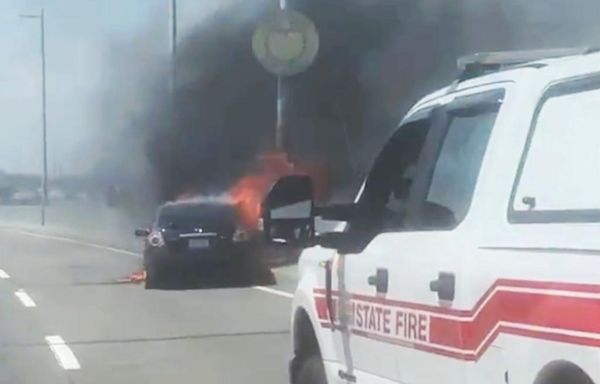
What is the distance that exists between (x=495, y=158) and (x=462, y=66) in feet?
3.49

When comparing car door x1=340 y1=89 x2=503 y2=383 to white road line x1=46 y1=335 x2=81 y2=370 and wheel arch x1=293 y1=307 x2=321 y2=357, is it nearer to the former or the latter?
wheel arch x1=293 y1=307 x2=321 y2=357

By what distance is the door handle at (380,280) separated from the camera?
20.5 ft

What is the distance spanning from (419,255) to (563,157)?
3.61 feet

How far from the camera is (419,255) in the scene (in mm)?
5879

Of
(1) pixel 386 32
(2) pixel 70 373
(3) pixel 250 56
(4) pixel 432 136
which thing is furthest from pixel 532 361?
(3) pixel 250 56

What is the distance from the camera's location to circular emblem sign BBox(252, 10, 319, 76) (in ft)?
92.9

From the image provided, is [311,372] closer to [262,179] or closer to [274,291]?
[274,291]

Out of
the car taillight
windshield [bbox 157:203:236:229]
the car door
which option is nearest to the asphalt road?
the car taillight

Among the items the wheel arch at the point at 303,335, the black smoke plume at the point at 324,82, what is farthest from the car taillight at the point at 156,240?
the wheel arch at the point at 303,335

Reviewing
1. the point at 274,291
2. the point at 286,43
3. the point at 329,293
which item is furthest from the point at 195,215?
the point at 329,293

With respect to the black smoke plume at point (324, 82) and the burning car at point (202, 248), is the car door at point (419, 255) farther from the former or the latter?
the black smoke plume at point (324, 82)

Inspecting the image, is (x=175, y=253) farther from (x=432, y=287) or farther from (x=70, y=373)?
(x=432, y=287)

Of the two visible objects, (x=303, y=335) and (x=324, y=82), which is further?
(x=324, y=82)

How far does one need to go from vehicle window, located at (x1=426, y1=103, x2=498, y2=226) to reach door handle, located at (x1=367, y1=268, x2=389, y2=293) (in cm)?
36
